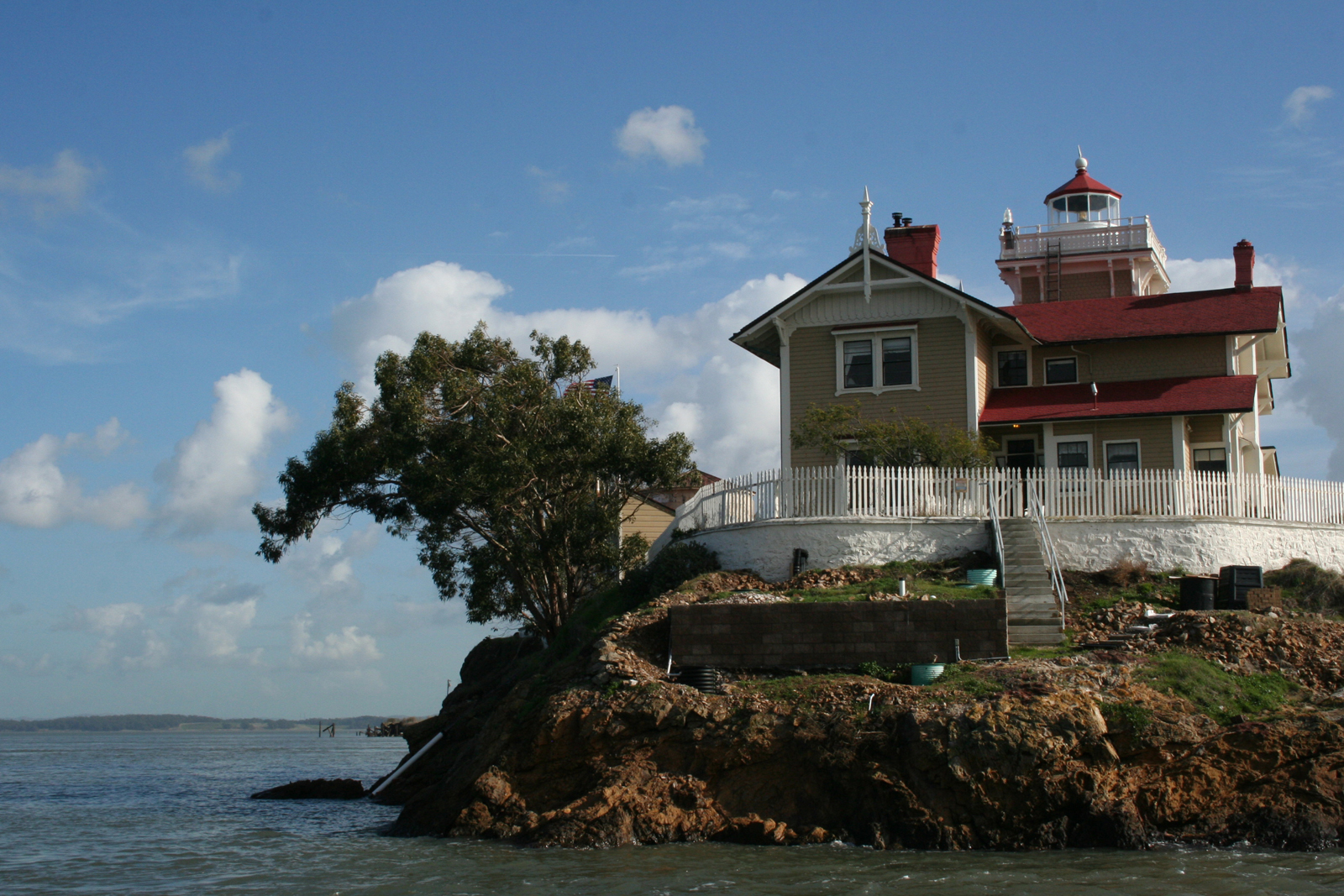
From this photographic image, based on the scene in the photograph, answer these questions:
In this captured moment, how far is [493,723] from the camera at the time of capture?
71.0 ft

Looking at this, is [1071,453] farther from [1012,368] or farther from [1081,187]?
[1081,187]

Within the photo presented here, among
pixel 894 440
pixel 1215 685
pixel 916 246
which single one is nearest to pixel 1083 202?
pixel 916 246

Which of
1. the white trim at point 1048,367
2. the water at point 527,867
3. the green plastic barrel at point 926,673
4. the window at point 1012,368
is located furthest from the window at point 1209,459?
the water at point 527,867

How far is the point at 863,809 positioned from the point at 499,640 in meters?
26.3

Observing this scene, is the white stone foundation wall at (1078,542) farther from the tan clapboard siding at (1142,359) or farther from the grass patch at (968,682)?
the tan clapboard siding at (1142,359)

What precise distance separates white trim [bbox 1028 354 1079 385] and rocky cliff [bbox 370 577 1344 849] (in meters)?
12.4

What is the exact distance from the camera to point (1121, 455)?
30.3 metres

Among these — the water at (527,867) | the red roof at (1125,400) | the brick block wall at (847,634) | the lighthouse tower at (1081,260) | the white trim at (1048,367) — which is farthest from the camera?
the lighthouse tower at (1081,260)

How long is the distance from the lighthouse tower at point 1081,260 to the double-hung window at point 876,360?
32.0 feet

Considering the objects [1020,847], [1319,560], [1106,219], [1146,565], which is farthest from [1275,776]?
[1106,219]

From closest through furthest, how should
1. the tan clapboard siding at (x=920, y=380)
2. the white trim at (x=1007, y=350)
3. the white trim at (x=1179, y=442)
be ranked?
the white trim at (x=1179, y=442)
the tan clapboard siding at (x=920, y=380)
the white trim at (x=1007, y=350)

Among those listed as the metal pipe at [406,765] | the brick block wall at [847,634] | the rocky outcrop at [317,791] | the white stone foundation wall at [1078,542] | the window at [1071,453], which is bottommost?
the rocky outcrop at [317,791]

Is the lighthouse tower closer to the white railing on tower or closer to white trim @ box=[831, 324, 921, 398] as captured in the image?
the white railing on tower

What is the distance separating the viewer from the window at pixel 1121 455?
30203 millimetres
